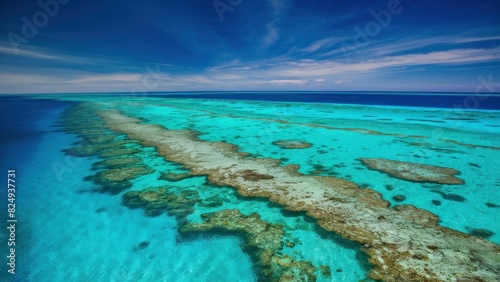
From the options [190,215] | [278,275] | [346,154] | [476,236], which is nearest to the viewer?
[278,275]

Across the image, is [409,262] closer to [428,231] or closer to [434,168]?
[428,231]

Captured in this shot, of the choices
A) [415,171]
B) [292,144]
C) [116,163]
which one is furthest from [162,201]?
[415,171]

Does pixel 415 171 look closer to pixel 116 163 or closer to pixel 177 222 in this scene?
pixel 177 222

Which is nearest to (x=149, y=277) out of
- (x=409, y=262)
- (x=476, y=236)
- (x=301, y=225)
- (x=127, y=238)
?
(x=127, y=238)

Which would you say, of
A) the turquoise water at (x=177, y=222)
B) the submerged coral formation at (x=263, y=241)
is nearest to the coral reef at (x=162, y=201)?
the turquoise water at (x=177, y=222)

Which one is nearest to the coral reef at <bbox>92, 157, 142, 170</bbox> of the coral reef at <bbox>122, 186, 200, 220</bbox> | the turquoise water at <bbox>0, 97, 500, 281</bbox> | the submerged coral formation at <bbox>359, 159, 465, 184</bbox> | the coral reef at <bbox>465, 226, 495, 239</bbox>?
the turquoise water at <bbox>0, 97, 500, 281</bbox>

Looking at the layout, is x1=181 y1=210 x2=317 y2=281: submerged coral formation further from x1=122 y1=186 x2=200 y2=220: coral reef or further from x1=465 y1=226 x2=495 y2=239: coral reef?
x1=465 y1=226 x2=495 y2=239: coral reef
